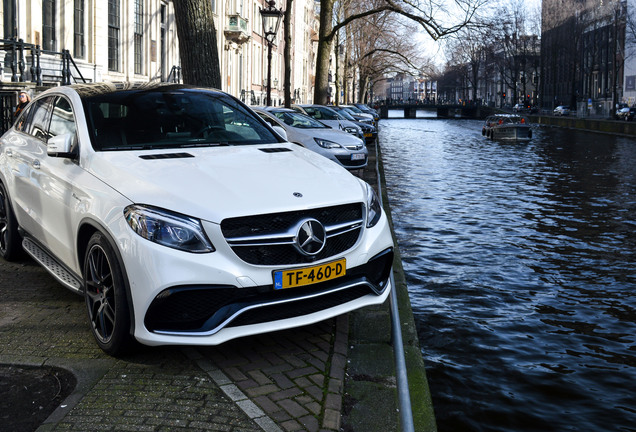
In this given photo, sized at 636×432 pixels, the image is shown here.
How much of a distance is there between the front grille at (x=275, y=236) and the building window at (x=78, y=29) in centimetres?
2000

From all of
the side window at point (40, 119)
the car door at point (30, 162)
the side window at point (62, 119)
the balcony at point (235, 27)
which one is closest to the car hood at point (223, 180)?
the side window at point (62, 119)

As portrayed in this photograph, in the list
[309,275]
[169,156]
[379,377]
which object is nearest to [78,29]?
[169,156]

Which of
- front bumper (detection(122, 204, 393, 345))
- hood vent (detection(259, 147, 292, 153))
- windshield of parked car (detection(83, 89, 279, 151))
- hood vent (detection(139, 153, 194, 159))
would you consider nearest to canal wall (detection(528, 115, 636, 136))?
windshield of parked car (detection(83, 89, 279, 151))

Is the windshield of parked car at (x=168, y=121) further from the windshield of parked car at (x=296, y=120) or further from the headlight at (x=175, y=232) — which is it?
the windshield of parked car at (x=296, y=120)

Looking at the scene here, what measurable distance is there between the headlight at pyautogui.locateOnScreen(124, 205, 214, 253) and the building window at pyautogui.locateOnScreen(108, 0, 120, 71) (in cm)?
2239

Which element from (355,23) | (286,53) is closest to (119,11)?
(286,53)

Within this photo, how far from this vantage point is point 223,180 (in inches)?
175

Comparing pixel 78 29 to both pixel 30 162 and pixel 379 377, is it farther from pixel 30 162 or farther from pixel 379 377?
pixel 379 377

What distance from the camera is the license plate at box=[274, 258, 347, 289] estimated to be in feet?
13.7

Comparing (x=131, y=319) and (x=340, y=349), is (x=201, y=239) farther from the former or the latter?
(x=340, y=349)

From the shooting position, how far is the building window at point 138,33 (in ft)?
89.5

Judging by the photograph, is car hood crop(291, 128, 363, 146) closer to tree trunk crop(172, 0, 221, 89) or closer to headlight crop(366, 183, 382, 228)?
tree trunk crop(172, 0, 221, 89)

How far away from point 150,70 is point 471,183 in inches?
623

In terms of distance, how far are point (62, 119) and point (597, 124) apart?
4611 centimetres
